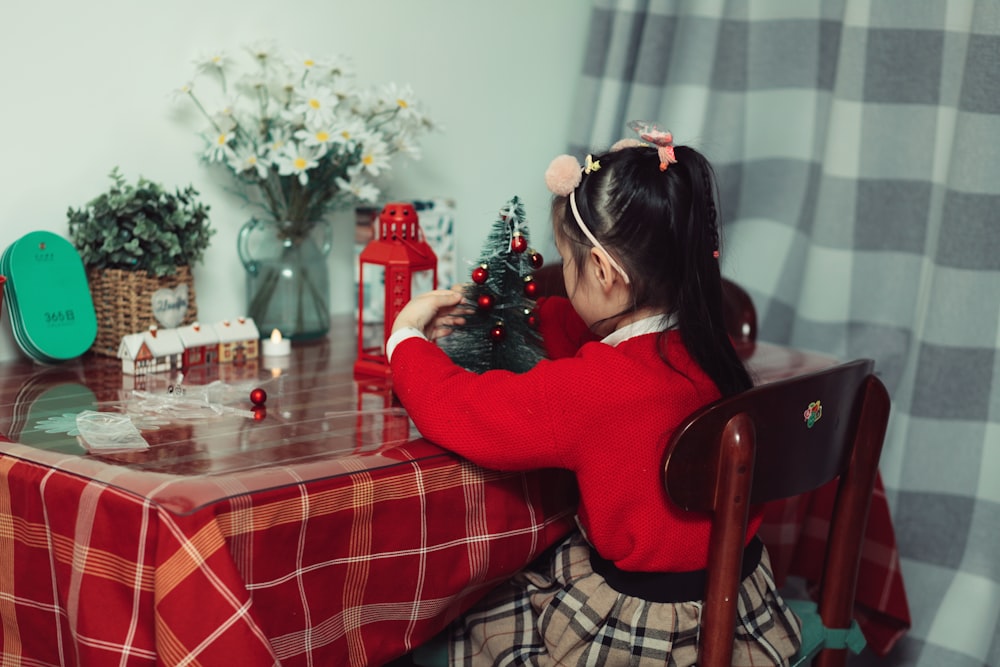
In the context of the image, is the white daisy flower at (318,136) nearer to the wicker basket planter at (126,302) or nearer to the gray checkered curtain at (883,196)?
the wicker basket planter at (126,302)

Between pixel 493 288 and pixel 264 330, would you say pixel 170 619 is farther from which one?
pixel 264 330

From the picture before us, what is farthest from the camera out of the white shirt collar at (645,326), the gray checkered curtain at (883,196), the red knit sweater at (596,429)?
the gray checkered curtain at (883,196)

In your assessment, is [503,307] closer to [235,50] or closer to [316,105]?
[316,105]

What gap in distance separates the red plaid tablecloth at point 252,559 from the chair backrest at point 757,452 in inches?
8.5

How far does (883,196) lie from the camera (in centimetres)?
181

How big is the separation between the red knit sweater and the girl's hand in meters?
0.11

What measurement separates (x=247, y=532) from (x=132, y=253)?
0.62 m

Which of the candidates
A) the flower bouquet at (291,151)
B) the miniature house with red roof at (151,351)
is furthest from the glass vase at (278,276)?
the miniature house with red roof at (151,351)

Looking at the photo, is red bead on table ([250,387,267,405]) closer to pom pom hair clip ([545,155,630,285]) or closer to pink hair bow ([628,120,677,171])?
pom pom hair clip ([545,155,630,285])

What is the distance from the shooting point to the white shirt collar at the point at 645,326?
42.3 inches

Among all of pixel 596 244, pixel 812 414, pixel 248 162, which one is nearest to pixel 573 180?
pixel 596 244

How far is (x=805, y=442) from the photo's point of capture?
3.27 feet

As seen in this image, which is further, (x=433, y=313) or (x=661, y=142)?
(x=433, y=313)

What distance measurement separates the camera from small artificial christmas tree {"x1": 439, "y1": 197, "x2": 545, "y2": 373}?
1131 millimetres
